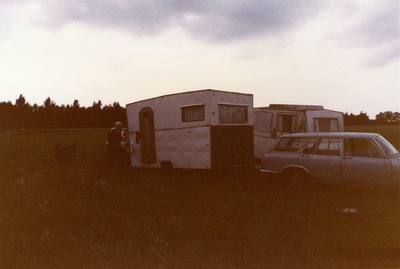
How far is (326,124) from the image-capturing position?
13.1 metres

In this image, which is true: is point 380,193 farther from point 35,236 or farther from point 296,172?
point 35,236

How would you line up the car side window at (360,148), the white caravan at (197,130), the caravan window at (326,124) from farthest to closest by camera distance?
the caravan window at (326,124)
the white caravan at (197,130)
the car side window at (360,148)

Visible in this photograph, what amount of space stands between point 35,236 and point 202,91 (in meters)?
5.77

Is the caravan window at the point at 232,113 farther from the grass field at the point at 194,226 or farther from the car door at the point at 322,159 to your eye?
the car door at the point at 322,159

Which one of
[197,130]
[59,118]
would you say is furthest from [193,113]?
[59,118]

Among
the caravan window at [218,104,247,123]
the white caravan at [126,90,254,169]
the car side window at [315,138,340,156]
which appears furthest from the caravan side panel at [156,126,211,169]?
the car side window at [315,138,340,156]

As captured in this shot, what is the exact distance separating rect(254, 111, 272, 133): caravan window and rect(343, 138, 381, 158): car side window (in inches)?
203

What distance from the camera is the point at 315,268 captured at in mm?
3619

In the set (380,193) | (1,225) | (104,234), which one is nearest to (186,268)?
Answer: (104,234)

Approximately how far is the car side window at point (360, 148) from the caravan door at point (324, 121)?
17.2ft

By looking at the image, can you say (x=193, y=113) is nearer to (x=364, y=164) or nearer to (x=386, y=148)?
(x=364, y=164)

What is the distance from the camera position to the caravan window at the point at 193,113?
910cm

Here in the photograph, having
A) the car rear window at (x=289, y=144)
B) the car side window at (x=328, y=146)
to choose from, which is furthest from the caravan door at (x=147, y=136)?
the car side window at (x=328, y=146)

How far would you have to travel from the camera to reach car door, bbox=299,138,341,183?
6965mm
